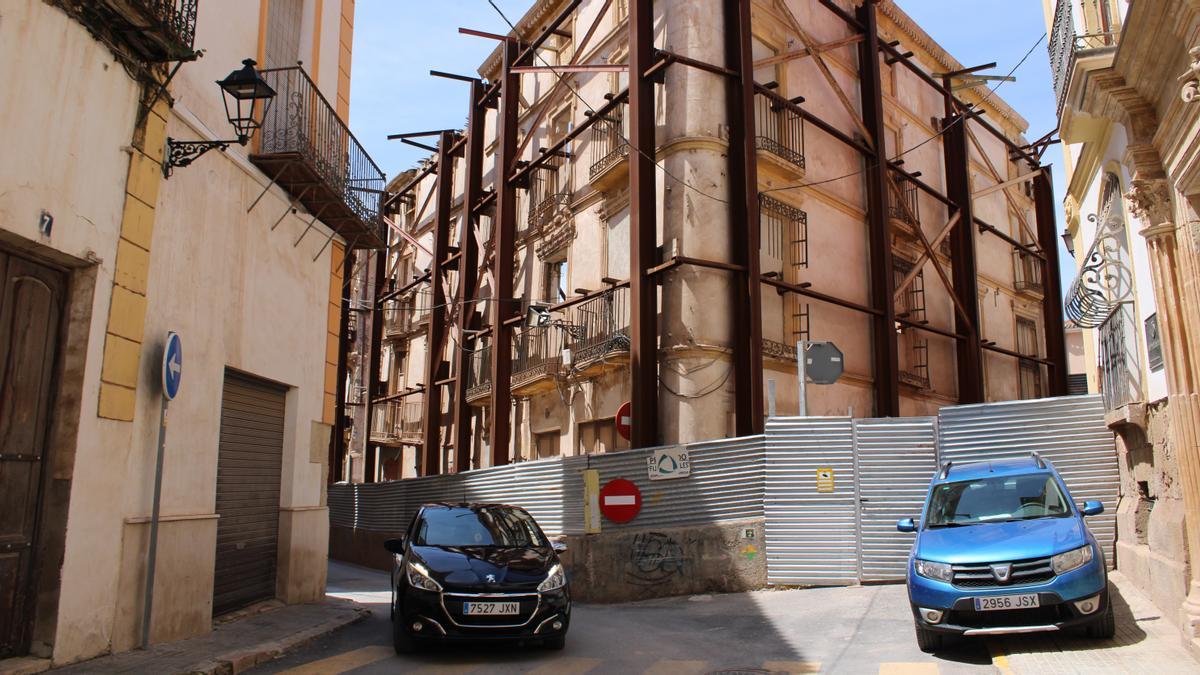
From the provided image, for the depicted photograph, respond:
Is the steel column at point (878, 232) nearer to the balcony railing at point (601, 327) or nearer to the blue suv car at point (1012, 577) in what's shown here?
the balcony railing at point (601, 327)

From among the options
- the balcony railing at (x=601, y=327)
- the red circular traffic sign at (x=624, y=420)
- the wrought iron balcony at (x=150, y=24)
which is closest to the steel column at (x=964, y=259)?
the balcony railing at (x=601, y=327)

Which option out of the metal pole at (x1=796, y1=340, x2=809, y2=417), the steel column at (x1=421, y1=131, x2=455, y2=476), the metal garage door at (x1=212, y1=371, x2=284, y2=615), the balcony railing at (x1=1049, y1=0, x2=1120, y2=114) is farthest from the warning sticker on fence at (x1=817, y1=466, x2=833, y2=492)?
the steel column at (x1=421, y1=131, x2=455, y2=476)

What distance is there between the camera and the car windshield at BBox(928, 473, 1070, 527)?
8750 millimetres

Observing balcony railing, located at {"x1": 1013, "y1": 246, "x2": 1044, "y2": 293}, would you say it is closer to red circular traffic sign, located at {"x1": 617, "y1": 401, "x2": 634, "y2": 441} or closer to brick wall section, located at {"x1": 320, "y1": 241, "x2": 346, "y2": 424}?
red circular traffic sign, located at {"x1": 617, "y1": 401, "x2": 634, "y2": 441}

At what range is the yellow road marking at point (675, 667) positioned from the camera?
25.9 ft

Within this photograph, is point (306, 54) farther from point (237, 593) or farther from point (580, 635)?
point (580, 635)

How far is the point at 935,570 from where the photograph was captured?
8.03m

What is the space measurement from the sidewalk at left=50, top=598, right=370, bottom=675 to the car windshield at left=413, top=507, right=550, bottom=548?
1.76 meters

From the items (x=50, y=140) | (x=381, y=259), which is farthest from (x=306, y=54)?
(x=381, y=259)

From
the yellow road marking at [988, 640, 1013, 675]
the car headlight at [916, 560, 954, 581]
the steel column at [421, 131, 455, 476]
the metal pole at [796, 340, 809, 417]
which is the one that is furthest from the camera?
the steel column at [421, 131, 455, 476]

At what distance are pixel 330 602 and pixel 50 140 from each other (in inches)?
310

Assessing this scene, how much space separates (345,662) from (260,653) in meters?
0.87

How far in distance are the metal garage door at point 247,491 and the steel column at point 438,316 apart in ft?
45.3

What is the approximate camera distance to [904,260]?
24641mm
